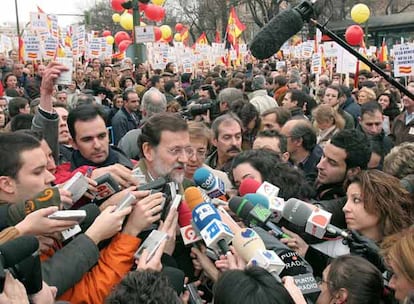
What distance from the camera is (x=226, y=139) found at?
500 cm

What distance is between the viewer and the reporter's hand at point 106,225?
7.70 feet

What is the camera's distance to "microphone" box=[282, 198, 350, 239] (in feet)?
8.35

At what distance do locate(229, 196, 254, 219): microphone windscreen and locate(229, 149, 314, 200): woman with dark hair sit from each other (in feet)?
2.56

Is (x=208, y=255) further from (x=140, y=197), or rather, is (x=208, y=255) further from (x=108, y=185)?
(x=108, y=185)

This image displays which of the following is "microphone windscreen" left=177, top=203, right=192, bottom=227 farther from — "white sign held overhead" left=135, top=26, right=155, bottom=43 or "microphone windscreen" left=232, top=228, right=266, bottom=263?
"white sign held overhead" left=135, top=26, right=155, bottom=43

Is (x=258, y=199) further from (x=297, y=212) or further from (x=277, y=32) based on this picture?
(x=277, y=32)

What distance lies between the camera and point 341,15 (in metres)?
45.5

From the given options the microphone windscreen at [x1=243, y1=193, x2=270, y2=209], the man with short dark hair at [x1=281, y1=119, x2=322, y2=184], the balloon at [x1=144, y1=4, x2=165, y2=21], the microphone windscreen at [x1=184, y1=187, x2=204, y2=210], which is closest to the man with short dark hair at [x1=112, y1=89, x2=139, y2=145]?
the man with short dark hair at [x1=281, y1=119, x2=322, y2=184]

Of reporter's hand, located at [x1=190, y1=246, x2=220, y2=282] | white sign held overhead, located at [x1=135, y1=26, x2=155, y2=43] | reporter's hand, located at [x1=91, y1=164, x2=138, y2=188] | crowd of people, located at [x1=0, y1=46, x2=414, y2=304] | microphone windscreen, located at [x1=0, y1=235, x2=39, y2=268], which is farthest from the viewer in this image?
white sign held overhead, located at [x1=135, y1=26, x2=155, y2=43]

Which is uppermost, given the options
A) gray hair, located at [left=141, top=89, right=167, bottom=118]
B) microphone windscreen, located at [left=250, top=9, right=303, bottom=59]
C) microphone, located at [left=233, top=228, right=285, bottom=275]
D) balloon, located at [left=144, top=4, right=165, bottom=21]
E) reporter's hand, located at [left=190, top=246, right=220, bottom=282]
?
balloon, located at [left=144, top=4, right=165, bottom=21]

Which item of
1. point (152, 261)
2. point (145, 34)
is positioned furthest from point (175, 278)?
point (145, 34)

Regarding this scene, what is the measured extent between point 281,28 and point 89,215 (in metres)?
1.48

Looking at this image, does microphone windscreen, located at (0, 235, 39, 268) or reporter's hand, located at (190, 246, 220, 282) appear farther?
reporter's hand, located at (190, 246, 220, 282)

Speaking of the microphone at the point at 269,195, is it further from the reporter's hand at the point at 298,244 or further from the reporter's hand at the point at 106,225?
the reporter's hand at the point at 106,225
